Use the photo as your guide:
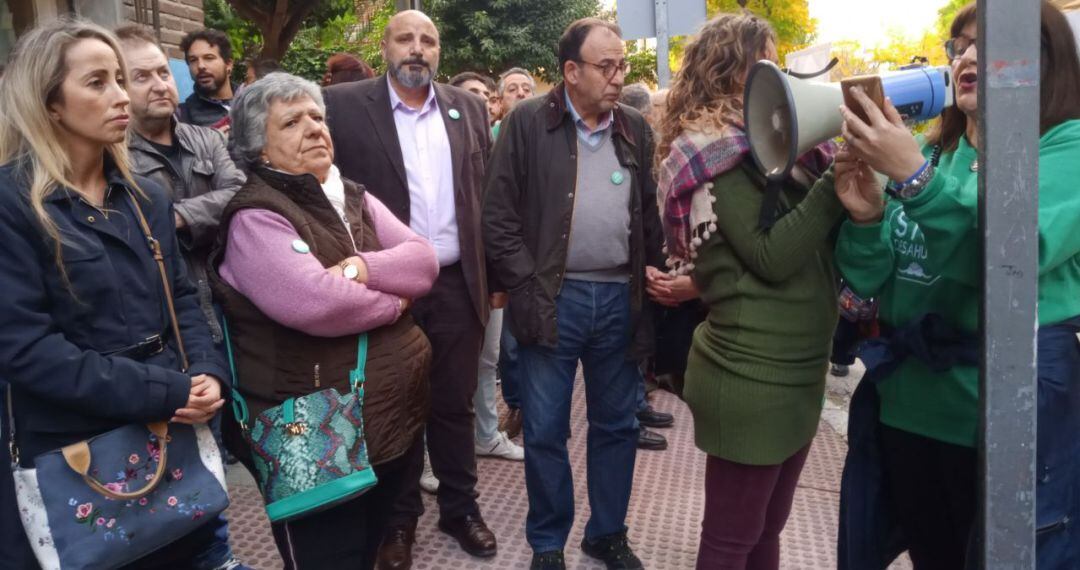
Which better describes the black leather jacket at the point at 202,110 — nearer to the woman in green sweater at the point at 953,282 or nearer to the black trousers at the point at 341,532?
the black trousers at the point at 341,532

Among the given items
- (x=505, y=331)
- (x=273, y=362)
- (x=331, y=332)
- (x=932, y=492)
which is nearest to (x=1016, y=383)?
(x=932, y=492)

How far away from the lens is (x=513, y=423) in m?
4.98

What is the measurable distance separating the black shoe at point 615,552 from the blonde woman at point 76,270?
162cm

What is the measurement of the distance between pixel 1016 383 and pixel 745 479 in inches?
42.2

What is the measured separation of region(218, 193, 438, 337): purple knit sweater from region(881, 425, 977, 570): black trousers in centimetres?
140

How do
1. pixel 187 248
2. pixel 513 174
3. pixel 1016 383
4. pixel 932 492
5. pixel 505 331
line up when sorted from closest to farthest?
pixel 1016 383
pixel 932 492
pixel 187 248
pixel 513 174
pixel 505 331

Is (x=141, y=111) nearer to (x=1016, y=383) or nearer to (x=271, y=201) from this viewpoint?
(x=271, y=201)

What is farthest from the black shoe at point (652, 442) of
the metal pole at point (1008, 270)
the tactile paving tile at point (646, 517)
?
the metal pole at point (1008, 270)

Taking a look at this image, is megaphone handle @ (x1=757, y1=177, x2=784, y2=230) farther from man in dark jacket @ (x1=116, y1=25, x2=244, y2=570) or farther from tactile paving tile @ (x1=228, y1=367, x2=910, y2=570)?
man in dark jacket @ (x1=116, y1=25, x2=244, y2=570)

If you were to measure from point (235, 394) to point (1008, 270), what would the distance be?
1.88 meters

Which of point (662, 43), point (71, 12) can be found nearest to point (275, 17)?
point (71, 12)

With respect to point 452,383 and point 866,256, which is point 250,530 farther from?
point 866,256

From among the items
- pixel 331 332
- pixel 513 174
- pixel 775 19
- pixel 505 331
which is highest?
pixel 775 19

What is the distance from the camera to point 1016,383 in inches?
52.7
